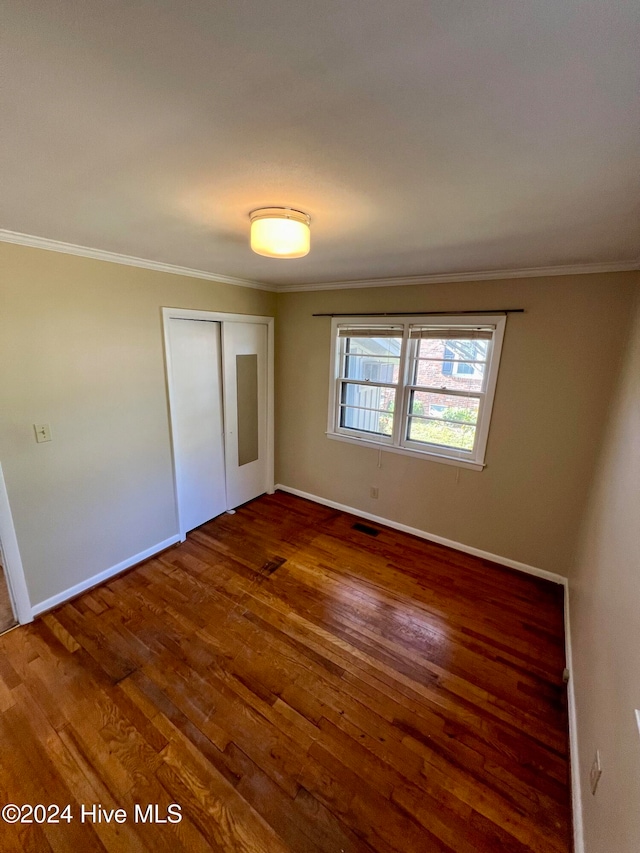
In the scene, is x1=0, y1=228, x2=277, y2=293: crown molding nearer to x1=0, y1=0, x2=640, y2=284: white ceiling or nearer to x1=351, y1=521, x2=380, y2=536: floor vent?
x1=0, y1=0, x2=640, y2=284: white ceiling

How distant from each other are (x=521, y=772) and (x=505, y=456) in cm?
190

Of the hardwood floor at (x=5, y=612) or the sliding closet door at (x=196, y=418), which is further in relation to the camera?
the sliding closet door at (x=196, y=418)

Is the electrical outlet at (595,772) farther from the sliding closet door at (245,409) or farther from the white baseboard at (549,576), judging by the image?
the sliding closet door at (245,409)

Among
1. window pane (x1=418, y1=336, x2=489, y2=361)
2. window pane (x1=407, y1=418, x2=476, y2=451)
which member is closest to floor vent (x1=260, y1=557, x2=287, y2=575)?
window pane (x1=407, y1=418, x2=476, y2=451)

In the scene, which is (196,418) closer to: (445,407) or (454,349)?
(445,407)

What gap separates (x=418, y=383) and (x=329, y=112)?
96.7 inches

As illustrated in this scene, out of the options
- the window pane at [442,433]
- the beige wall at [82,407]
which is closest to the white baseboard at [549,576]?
the window pane at [442,433]

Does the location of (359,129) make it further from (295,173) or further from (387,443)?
(387,443)

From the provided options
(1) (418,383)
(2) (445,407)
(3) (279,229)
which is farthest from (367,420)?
(3) (279,229)

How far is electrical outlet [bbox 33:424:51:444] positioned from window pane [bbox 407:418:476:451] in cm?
280

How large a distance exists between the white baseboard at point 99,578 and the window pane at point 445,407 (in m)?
2.54

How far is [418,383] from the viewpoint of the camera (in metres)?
3.11

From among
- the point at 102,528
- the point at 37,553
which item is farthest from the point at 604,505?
the point at 37,553

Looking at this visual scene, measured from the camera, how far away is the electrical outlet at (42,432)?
214 centimetres
